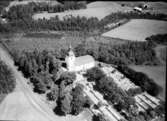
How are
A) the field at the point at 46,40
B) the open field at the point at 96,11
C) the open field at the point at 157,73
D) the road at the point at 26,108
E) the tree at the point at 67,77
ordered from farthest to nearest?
the open field at the point at 96,11, the field at the point at 46,40, the tree at the point at 67,77, the open field at the point at 157,73, the road at the point at 26,108

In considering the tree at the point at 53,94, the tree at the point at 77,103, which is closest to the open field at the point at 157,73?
the tree at the point at 77,103

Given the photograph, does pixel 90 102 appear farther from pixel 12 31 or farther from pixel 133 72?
pixel 12 31

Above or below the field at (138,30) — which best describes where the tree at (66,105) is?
below

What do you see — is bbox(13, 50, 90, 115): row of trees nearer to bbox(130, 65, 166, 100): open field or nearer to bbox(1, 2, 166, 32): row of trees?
bbox(130, 65, 166, 100): open field

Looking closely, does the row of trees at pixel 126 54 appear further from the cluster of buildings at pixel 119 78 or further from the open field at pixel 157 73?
the cluster of buildings at pixel 119 78

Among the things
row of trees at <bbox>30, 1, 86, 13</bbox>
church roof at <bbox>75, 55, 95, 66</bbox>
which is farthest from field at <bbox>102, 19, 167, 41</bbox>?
row of trees at <bbox>30, 1, 86, 13</bbox>

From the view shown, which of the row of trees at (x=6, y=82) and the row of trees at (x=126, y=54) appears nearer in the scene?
the row of trees at (x=6, y=82)

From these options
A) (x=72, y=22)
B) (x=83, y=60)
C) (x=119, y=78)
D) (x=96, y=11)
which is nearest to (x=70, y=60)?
(x=83, y=60)
